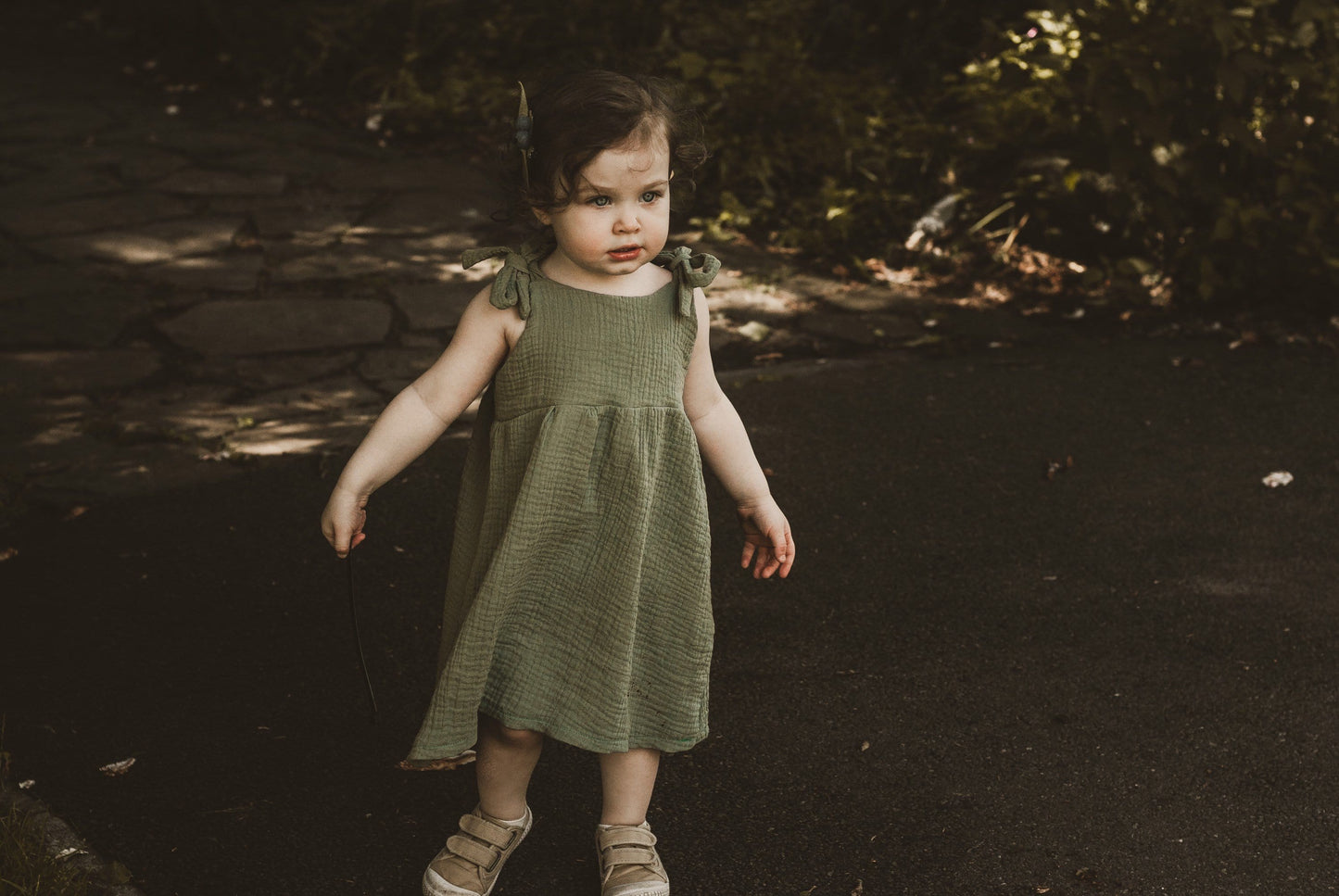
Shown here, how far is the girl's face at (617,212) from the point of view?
1.92 m

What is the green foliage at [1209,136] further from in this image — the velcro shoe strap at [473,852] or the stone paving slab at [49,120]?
the stone paving slab at [49,120]

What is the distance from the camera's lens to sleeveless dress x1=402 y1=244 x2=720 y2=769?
202 cm

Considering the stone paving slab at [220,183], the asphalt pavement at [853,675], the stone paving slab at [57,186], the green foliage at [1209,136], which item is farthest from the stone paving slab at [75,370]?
the green foliage at [1209,136]

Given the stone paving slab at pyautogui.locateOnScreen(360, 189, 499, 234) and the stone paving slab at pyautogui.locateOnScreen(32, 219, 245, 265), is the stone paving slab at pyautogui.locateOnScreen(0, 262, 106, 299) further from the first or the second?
the stone paving slab at pyautogui.locateOnScreen(360, 189, 499, 234)

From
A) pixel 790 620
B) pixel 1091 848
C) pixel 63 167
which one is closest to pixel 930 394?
pixel 790 620

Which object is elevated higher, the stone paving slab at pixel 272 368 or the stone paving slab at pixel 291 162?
the stone paving slab at pixel 291 162

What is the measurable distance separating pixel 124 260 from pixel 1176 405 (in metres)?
4.25

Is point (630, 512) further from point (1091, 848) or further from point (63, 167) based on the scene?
point (63, 167)

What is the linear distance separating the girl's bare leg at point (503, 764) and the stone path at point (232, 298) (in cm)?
195

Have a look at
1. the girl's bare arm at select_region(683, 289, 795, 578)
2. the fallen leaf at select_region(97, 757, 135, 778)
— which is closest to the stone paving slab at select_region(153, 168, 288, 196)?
the fallen leaf at select_region(97, 757, 135, 778)

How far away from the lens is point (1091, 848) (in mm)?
2377

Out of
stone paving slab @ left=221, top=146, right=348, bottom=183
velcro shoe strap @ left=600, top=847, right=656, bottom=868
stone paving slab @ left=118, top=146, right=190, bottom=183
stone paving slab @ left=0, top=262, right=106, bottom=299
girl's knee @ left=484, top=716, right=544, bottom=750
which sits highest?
girl's knee @ left=484, top=716, right=544, bottom=750

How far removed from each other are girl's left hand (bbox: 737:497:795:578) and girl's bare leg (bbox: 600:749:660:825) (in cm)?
37

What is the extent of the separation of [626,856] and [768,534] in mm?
599
